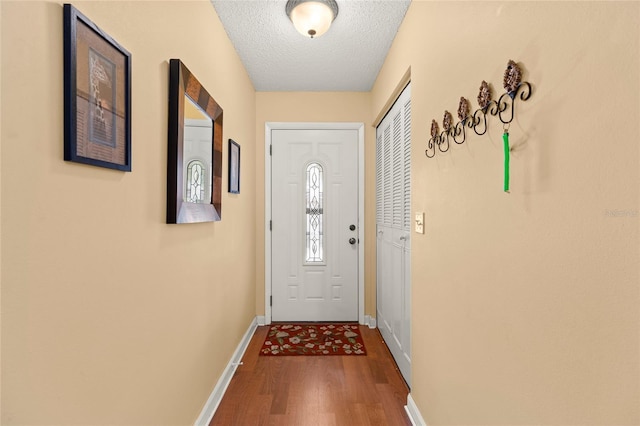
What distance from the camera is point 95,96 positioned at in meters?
0.88

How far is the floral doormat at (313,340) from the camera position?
2.59 m

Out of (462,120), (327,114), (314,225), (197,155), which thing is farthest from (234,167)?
(462,120)

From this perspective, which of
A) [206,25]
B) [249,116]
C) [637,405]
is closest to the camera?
[637,405]

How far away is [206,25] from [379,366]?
2.53m

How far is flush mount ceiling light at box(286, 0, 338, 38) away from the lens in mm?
1747

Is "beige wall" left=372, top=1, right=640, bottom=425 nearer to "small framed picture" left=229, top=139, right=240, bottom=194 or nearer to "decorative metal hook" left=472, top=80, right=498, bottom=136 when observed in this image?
"decorative metal hook" left=472, top=80, right=498, bottom=136

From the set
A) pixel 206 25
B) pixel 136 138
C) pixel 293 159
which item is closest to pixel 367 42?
pixel 206 25

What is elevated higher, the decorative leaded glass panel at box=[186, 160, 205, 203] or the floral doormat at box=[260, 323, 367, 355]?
the decorative leaded glass panel at box=[186, 160, 205, 203]

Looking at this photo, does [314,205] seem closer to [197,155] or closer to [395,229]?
[395,229]

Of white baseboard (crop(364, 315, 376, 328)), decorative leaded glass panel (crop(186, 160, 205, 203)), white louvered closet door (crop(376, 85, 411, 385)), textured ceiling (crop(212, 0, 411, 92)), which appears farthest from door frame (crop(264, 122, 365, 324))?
decorative leaded glass panel (crop(186, 160, 205, 203))

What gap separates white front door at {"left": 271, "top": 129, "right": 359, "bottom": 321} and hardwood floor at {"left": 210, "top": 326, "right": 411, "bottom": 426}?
75 cm

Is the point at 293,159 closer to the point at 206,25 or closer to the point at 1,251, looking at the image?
the point at 206,25

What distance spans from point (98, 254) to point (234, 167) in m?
1.49

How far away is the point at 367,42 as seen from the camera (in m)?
2.26
